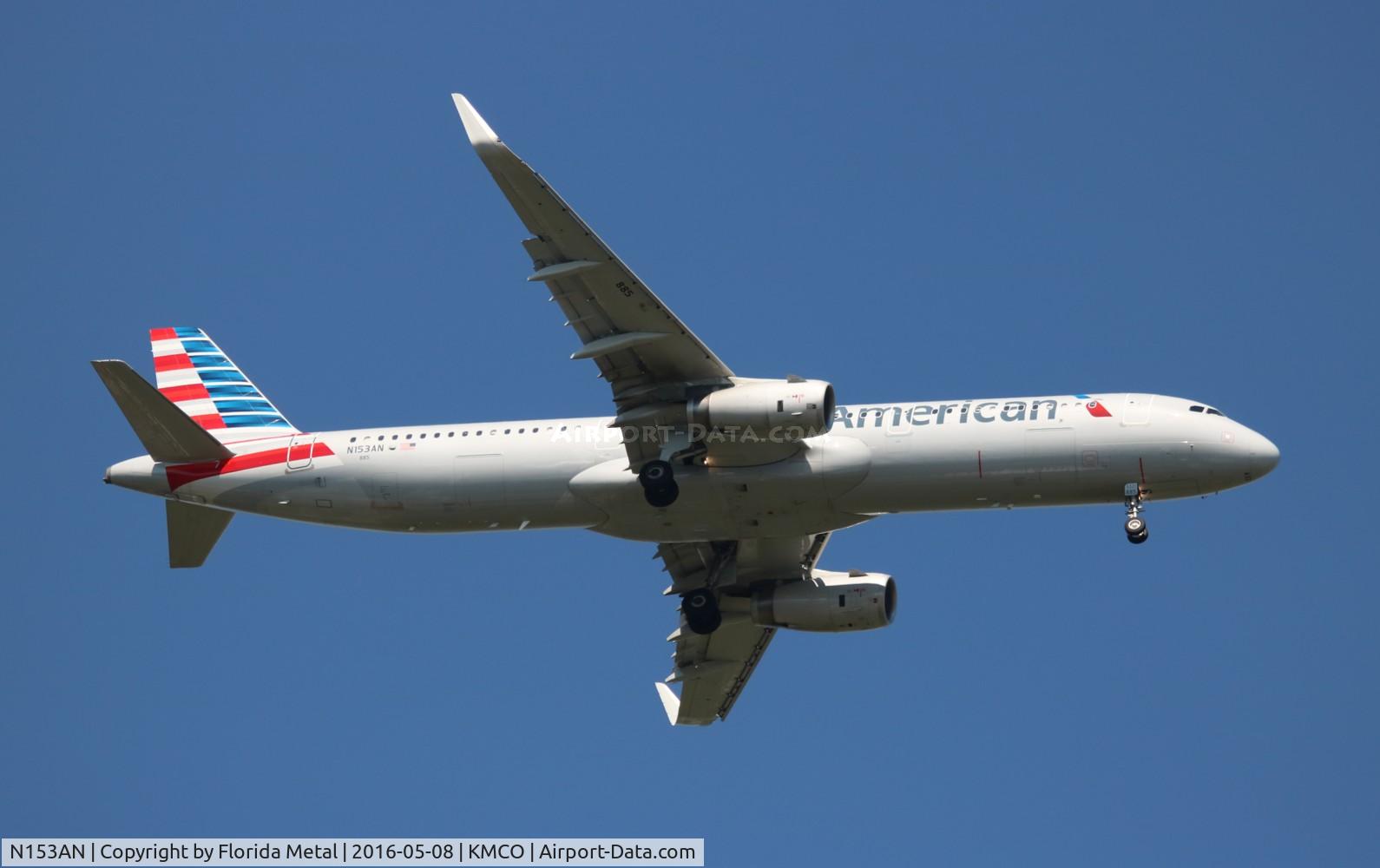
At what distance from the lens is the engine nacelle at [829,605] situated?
2288 inches

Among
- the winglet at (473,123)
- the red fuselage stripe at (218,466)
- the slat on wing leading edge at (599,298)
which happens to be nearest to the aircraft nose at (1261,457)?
the slat on wing leading edge at (599,298)

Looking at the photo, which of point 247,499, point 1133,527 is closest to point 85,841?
point 247,499

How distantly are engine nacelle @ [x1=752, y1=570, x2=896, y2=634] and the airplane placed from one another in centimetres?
244

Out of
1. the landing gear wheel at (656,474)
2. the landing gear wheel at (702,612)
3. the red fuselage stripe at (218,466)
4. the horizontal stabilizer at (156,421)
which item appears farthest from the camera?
the landing gear wheel at (702,612)

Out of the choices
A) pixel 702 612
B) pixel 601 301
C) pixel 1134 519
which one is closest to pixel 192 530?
pixel 702 612

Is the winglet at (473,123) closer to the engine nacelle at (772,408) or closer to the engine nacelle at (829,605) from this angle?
the engine nacelle at (772,408)

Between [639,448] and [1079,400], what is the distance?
11980mm

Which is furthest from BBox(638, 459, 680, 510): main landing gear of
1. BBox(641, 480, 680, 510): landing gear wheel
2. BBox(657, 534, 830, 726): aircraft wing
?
BBox(657, 534, 830, 726): aircraft wing

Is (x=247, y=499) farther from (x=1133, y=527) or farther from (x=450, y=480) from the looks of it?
(x=1133, y=527)

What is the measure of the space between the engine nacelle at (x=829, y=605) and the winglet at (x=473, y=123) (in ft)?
62.6

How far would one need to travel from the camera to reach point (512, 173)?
4597 centimetres

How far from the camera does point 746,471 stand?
5200cm

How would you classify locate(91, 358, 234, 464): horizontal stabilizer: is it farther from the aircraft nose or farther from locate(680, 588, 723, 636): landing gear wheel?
the aircraft nose

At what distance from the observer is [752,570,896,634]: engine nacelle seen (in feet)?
191
